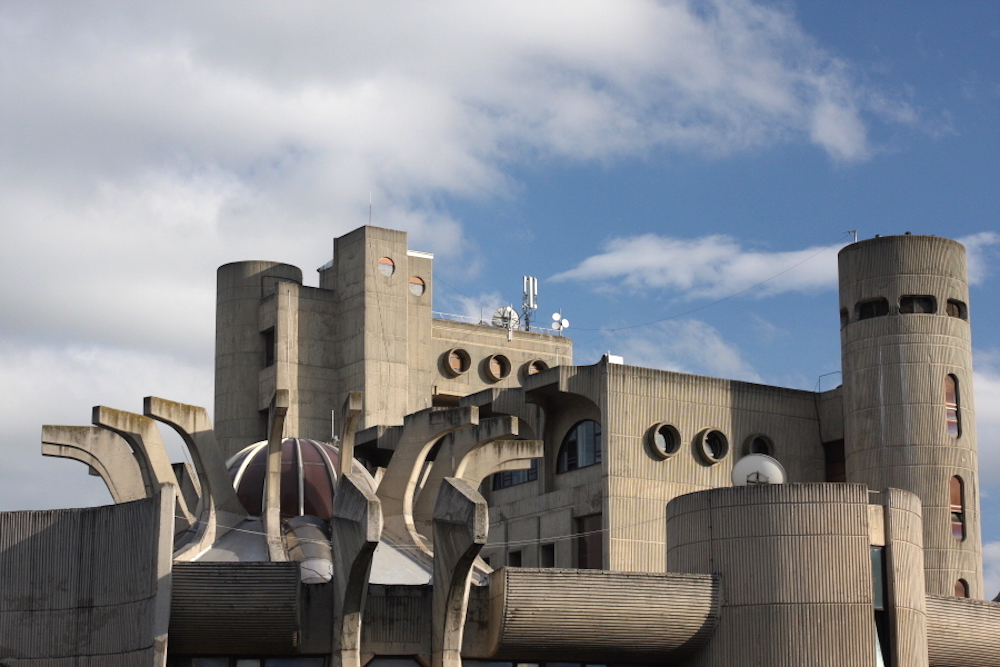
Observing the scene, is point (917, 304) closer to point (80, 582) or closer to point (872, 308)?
point (872, 308)

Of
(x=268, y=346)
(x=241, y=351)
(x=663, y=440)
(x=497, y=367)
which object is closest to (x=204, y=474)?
(x=663, y=440)

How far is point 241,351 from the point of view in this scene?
75500mm

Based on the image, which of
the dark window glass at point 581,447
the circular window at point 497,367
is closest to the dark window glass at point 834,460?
the dark window glass at point 581,447

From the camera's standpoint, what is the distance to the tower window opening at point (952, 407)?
188ft

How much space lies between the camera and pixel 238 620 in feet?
114

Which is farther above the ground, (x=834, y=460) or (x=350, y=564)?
(x=834, y=460)

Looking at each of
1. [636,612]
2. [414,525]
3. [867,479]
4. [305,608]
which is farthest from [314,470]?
[867,479]

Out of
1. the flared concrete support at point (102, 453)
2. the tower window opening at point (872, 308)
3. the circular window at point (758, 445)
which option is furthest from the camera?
the tower window opening at point (872, 308)

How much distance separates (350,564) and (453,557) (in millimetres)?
2257

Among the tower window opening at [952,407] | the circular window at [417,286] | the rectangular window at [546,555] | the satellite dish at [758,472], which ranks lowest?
the rectangular window at [546,555]

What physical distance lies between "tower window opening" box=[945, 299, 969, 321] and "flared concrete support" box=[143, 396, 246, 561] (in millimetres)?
30241

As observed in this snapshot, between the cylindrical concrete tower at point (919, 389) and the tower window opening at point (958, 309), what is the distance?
37 mm

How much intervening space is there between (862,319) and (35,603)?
34.2 meters

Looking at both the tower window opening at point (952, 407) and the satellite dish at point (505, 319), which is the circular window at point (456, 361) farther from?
the tower window opening at point (952, 407)
